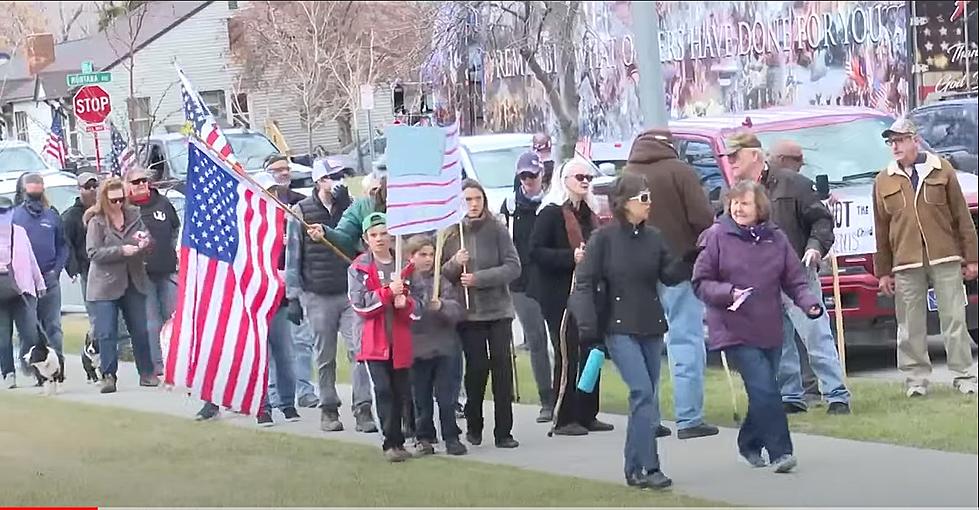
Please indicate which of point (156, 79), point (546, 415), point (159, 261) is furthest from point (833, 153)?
point (159, 261)

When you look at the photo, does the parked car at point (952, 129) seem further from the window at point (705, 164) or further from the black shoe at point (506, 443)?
the black shoe at point (506, 443)

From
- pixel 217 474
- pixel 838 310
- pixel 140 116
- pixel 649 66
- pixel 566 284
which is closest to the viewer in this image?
pixel 649 66

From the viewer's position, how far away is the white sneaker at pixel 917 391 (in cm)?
1046

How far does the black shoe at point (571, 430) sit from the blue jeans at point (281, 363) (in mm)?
1788

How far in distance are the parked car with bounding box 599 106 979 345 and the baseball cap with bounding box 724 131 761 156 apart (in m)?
0.04

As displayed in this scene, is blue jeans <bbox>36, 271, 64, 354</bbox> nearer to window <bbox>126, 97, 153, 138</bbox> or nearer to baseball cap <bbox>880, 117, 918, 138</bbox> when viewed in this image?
window <bbox>126, 97, 153, 138</bbox>

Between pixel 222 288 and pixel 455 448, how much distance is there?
147 centimetres

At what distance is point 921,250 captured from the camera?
33.5ft

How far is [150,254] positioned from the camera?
1140 cm

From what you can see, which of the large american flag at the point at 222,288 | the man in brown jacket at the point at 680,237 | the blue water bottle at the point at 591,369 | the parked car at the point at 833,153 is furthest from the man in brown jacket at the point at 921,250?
the large american flag at the point at 222,288

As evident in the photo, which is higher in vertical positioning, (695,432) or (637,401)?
(637,401)

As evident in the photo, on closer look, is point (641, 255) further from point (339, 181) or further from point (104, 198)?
point (104, 198)

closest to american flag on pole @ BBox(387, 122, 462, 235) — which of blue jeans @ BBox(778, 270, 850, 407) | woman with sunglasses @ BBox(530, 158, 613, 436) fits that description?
woman with sunglasses @ BBox(530, 158, 613, 436)

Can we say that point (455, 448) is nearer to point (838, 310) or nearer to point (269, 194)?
point (269, 194)
